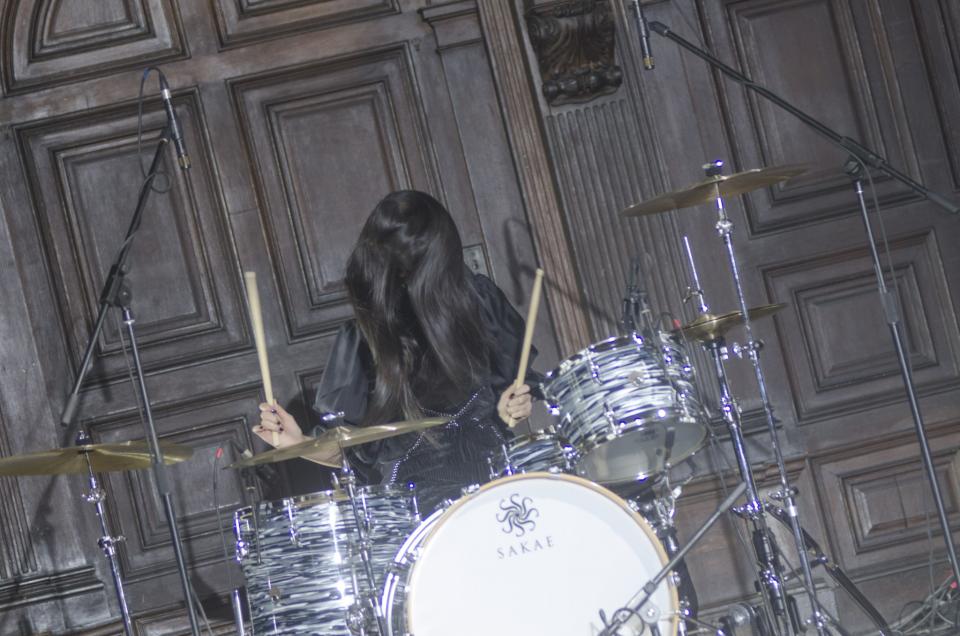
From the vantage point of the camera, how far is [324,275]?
427 centimetres

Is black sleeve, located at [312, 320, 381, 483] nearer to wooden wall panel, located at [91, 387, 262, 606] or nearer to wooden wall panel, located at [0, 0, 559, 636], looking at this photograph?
wooden wall panel, located at [0, 0, 559, 636]

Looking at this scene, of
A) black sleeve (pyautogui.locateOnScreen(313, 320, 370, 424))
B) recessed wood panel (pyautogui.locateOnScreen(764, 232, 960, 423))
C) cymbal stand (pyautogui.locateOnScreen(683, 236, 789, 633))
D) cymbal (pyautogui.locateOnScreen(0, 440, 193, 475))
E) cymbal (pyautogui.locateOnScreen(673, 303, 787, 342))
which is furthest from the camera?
recessed wood panel (pyautogui.locateOnScreen(764, 232, 960, 423))

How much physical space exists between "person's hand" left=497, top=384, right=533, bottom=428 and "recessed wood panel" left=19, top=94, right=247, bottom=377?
1227mm

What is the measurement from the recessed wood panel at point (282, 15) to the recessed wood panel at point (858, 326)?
1781 mm

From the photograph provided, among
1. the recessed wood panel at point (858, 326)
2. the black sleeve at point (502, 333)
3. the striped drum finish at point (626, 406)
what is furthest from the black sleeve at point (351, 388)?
the recessed wood panel at point (858, 326)

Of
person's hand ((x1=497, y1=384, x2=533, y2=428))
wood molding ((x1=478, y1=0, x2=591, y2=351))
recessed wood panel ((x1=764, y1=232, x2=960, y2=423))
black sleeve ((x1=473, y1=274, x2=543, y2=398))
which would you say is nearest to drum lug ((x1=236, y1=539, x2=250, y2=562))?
person's hand ((x1=497, y1=384, x2=533, y2=428))

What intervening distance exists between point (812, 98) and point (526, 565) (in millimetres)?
2417

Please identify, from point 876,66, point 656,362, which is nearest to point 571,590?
point 656,362

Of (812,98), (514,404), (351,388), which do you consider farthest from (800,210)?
(351,388)

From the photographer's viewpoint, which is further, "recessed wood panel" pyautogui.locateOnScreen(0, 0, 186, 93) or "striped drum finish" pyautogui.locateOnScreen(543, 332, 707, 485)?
"recessed wood panel" pyautogui.locateOnScreen(0, 0, 186, 93)

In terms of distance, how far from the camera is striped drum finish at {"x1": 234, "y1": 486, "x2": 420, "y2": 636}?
3020 mm

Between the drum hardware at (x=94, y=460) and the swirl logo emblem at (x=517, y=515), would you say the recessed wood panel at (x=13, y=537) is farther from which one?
the swirl logo emblem at (x=517, y=515)

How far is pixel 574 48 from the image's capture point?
4230 millimetres

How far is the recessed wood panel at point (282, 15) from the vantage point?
4258 millimetres
